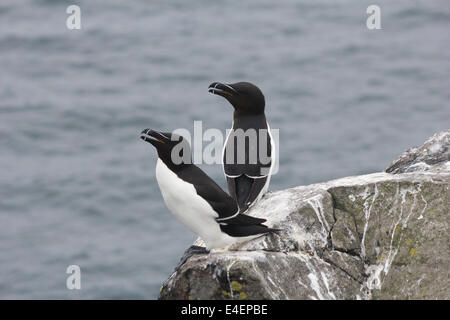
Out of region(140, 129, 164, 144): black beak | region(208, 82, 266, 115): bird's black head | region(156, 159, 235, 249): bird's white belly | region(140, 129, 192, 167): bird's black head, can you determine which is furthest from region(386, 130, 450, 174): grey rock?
region(140, 129, 164, 144): black beak

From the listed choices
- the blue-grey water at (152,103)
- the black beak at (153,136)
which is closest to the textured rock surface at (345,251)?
the black beak at (153,136)

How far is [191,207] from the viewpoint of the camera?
6.67m

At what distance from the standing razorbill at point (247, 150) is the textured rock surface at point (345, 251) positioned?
1.40 feet

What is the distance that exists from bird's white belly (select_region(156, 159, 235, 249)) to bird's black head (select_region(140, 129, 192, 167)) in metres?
0.08

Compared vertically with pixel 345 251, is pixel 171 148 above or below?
above

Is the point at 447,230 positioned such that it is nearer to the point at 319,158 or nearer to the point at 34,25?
the point at 319,158

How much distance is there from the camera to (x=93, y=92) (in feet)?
80.2

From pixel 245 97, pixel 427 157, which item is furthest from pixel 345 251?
pixel 245 97

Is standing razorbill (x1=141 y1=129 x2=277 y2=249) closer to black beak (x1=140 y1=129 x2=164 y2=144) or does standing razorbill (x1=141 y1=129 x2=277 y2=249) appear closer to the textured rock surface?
black beak (x1=140 y1=129 x2=164 y2=144)

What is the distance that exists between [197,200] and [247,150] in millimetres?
1383

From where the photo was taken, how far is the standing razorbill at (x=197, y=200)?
658 cm

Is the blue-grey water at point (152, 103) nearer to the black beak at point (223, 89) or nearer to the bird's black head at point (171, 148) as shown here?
the black beak at point (223, 89)

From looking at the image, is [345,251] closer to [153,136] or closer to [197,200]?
[197,200]

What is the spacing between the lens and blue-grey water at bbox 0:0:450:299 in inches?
731
